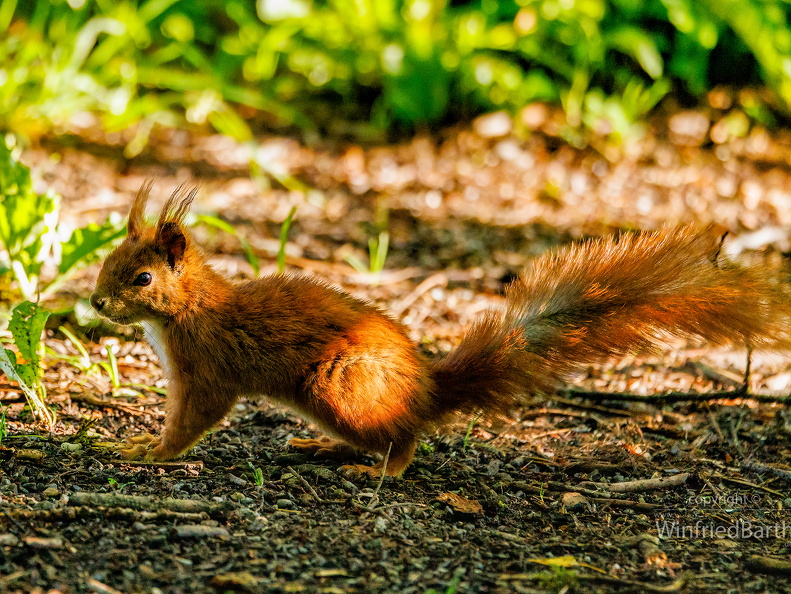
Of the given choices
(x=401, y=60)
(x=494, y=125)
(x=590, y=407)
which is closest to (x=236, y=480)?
(x=590, y=407)

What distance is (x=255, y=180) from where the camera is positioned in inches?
213

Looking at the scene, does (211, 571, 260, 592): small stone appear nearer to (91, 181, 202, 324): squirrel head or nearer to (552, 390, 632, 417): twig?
(91, 181, 202, 324): squirrel head

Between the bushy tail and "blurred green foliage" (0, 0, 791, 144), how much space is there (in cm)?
317

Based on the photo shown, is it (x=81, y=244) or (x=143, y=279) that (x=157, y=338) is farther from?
(x=81, y=244)

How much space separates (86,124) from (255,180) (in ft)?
5.02

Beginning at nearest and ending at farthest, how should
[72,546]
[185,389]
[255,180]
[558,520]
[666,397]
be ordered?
1. [72,546]
2. [558,520]
3. [185,389]
4. [666,397]
5. [255,180]

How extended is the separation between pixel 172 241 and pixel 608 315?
138 cm

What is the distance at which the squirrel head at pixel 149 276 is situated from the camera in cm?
266

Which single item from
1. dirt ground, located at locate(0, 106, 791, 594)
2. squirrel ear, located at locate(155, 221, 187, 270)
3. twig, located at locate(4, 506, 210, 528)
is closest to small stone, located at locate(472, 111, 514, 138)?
dirt ground, located at locate(0, 106, 791, 594)

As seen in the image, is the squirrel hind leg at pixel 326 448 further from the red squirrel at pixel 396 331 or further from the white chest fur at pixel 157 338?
the white chest fur at pixel 157 338

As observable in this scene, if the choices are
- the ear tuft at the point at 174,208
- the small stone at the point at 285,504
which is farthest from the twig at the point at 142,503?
the ear tuft at the point at 174,208

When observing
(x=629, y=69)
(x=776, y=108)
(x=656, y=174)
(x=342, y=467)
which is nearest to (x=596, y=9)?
(x=629, y=69)

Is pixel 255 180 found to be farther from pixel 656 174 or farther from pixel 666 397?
pixel 666 397

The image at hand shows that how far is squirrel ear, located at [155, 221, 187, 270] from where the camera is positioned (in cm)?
269
